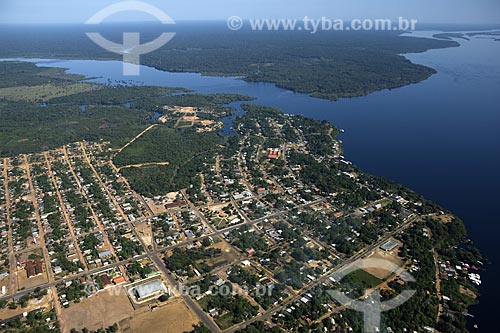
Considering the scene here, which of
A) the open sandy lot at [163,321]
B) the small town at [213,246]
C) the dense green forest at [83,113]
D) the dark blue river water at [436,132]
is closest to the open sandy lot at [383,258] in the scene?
the small town at [213,246]

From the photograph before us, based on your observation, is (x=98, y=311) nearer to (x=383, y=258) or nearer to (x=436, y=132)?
(x=383, y=258)

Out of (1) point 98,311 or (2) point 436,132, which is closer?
(1) point 98,311

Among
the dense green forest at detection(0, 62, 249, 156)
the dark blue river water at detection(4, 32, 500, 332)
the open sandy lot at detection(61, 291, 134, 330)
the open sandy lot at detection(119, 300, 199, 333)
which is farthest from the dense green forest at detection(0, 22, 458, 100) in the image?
the open sandy lot at detection(61, 291, 134, 330)

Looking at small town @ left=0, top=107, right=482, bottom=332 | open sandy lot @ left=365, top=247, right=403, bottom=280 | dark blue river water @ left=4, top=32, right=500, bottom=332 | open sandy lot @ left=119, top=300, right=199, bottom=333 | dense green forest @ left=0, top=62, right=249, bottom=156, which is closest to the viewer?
open sandy lot @ left=119, top=300, right=199, bottom=333

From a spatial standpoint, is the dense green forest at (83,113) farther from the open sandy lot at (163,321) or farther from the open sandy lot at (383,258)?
the open sandy lot at (383,258)

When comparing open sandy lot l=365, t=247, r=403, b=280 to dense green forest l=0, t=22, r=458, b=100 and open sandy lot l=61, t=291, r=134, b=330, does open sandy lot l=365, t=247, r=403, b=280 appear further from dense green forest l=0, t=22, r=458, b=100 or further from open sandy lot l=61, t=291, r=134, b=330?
dense green forest l=0, t=22, r=458, b=100

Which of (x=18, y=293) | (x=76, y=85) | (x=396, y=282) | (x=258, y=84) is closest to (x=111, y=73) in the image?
(x=76, y=85)

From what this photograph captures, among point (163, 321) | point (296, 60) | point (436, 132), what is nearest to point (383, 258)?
point (163, 321)
